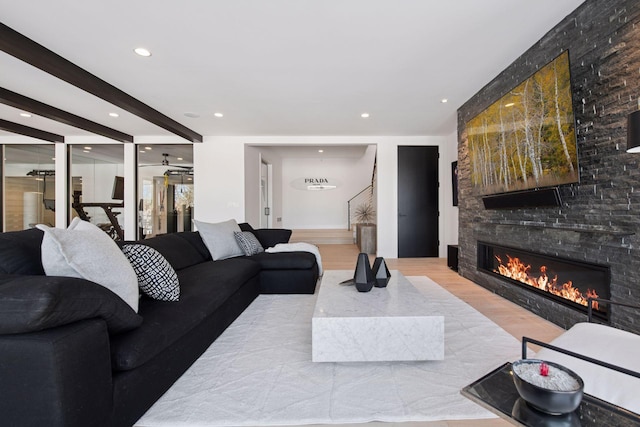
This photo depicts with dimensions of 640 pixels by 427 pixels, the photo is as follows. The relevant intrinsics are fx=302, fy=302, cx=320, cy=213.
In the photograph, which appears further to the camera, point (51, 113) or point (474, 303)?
point (51, 113)

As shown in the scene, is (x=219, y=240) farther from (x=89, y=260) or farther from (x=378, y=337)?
(x=378, y=337)

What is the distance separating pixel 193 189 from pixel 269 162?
2.81 metres

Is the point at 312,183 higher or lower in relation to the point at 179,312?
higher

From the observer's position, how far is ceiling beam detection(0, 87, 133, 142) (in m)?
4.02

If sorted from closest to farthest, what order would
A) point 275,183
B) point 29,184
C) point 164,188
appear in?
point 29,184
point 164,188
point 275,183

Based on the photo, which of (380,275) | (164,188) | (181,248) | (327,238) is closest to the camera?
(380,275)

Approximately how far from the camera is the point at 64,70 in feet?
10.4

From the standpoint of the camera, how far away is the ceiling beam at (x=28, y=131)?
5.32 m

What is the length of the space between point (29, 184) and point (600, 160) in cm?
938

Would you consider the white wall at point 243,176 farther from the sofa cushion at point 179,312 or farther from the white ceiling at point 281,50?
the sofa cushion at point 179,312

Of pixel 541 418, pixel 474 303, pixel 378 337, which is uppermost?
pixel 541 418

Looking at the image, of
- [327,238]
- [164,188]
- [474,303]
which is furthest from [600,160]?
[164,188]

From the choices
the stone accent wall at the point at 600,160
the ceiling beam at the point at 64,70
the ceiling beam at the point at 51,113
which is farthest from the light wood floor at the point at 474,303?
the ceiling beam at the point at 51,113

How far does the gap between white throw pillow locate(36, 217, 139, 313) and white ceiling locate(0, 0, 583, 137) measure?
6.22 feet
